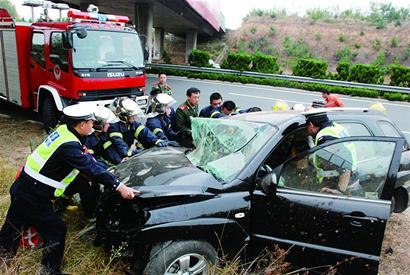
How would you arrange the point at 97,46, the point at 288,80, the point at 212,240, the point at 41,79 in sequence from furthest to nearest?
the point at 288,80, the point at 41,79, the point at 97,46, the point at 212,240

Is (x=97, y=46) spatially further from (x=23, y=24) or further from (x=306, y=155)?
(x=306, y=155)

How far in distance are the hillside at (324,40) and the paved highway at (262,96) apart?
1216 cm

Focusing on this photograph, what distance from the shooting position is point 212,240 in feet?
8.78

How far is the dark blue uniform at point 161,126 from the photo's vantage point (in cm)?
492

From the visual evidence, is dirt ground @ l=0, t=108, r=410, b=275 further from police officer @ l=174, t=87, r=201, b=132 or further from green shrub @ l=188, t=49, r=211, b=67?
green shrub @ l=188, t=49, r=211, b=67

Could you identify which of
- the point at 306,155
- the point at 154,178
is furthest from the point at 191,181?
the point at 306,155

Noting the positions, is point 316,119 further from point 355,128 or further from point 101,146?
point 101,146

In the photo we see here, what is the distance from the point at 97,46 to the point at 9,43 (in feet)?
7.92

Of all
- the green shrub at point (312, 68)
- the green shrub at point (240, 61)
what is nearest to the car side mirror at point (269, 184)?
the green shrub at point (312, 68)

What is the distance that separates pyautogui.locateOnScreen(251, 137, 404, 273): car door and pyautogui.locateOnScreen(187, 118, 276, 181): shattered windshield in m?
0.29

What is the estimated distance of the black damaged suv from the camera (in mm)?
2588

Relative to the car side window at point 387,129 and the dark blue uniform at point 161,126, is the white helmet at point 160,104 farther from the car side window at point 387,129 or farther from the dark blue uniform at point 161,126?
the car side window at point 387,129

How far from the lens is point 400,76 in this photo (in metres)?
14.5

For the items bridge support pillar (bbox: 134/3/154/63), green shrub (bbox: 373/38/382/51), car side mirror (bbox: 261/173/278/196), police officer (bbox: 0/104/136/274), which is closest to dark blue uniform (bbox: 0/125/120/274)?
police officer (bbox: 0/104/136/274)
